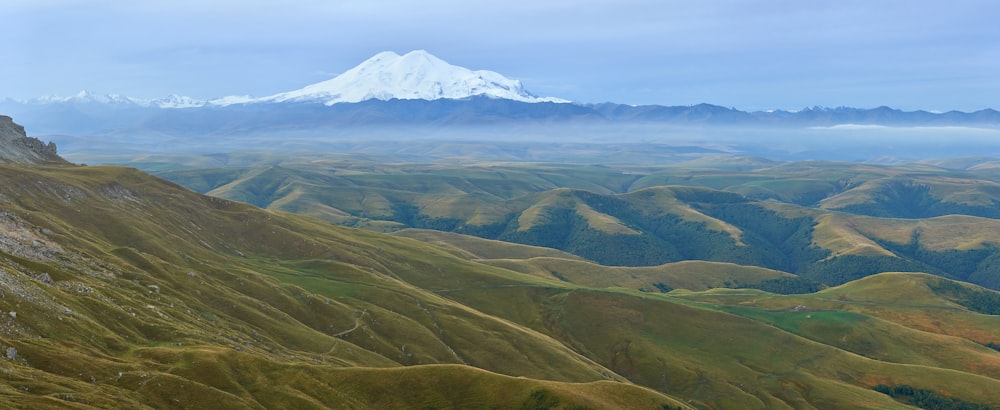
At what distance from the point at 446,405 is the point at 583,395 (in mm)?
31153

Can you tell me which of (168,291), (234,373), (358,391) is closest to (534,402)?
(358,391)

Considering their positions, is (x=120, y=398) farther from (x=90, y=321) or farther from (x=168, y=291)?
(x=168, y=291)

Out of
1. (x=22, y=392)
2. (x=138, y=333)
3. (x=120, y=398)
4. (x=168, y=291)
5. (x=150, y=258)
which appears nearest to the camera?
(x=22, y=392)

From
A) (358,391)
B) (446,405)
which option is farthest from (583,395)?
(358,391)

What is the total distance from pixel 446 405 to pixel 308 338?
6286 centimetres

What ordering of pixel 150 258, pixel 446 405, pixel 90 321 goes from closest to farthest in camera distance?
pixel 90 321 → pixel 446 405 → pixel 150 258

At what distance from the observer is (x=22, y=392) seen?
8644 centimetres

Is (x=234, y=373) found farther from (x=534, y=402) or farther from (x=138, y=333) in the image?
(x=534, y=402)

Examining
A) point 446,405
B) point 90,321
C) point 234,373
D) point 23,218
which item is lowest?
point 446,405

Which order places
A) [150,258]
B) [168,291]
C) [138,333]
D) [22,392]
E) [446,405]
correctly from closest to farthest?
[22,392] → [138,333] → [446,405] → [168,291] → [150,258]

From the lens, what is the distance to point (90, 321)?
125m

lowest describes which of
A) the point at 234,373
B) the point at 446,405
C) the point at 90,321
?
the point at 446,405

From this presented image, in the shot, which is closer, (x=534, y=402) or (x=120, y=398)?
(x=120, y=398)

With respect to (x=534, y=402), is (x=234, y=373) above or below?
above
